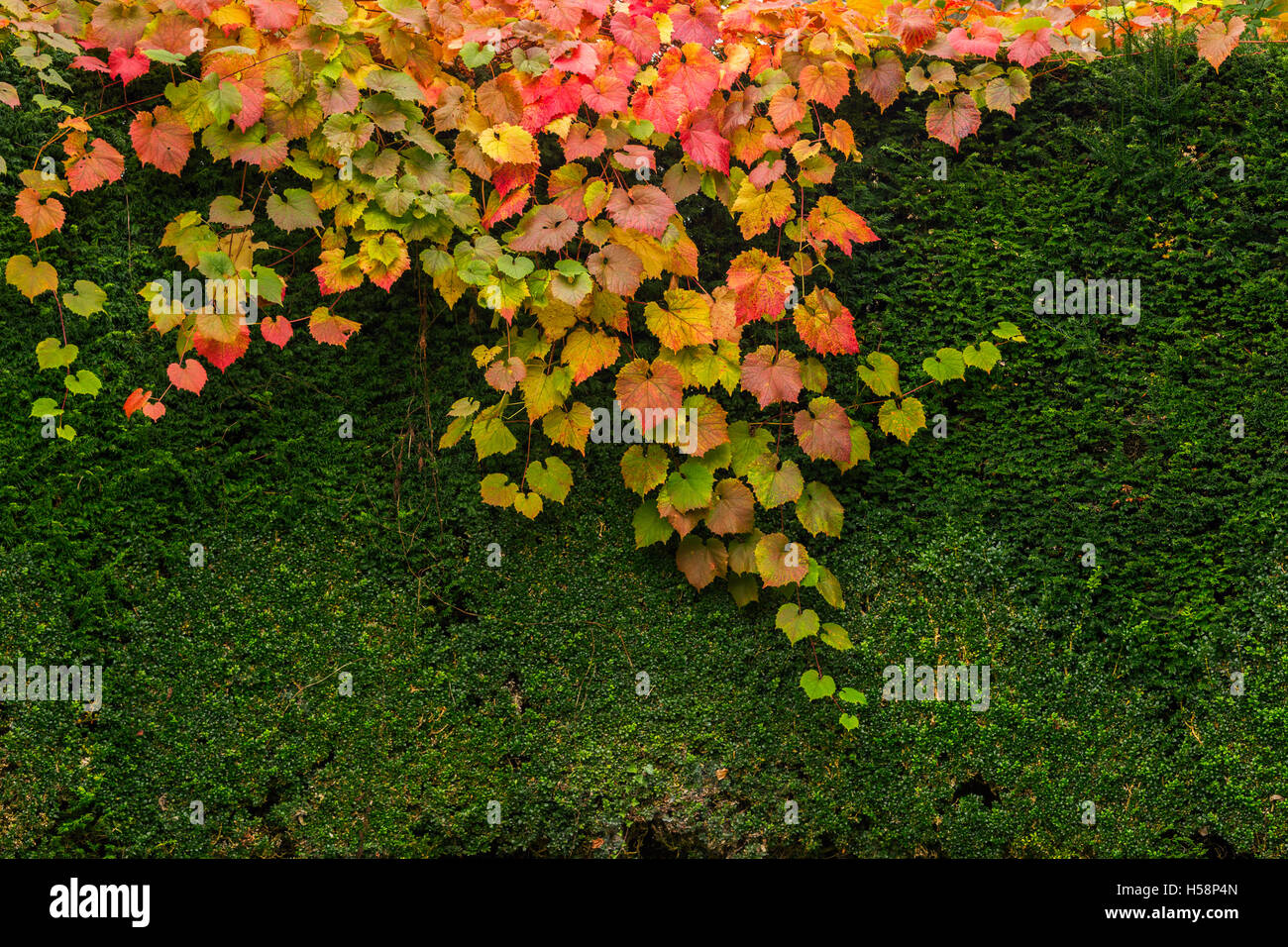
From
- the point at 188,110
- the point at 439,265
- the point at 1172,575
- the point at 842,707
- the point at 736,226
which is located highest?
the point at 188,110

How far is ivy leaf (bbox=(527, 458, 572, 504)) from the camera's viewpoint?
320 cm

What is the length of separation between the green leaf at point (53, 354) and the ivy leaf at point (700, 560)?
2199 millimetres

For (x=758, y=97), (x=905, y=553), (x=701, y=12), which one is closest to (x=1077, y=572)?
(x=905, y=553)

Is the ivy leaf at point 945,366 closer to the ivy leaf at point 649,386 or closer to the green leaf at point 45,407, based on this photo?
the ivy leaf at point 649,386

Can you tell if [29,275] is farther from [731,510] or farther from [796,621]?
[796,621]

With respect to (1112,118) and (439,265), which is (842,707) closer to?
(439,265)

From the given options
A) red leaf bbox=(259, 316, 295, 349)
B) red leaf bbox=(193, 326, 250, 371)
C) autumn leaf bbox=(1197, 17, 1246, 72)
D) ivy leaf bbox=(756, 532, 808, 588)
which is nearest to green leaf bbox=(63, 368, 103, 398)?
red leaf bbox=(193, 326, 250, 371)

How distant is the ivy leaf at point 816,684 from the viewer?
3221 millimetres

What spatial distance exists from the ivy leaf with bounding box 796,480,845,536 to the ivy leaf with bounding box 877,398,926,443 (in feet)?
1.08

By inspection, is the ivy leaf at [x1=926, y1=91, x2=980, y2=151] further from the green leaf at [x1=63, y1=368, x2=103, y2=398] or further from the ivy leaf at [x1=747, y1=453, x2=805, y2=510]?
the green leaf at [x1=63, y1=368, x2=103, y2=398]

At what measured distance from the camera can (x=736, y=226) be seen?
11.1 ft

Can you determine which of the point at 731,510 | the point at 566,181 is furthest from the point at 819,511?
the point at 566,181

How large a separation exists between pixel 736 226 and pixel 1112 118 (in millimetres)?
1420

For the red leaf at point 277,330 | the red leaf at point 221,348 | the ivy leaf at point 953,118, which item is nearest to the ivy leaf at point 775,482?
the ivy leaf at point 953,118
